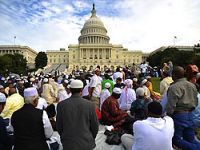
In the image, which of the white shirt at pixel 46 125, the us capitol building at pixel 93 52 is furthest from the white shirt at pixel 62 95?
the us capitol building at pixel 93 52

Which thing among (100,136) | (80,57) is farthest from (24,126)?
(80,57)

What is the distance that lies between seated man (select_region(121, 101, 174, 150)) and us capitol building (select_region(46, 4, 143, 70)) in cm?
11486

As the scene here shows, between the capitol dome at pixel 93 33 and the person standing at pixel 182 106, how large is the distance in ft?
411

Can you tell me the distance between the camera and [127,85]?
11.6 m

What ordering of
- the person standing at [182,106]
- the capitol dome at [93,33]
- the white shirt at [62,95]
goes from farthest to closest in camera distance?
the capitol dome at [93,33], the white shirt at [62,95], the person standing at [182,106]

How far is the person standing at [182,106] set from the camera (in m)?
7.01

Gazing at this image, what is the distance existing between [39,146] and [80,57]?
12322cm

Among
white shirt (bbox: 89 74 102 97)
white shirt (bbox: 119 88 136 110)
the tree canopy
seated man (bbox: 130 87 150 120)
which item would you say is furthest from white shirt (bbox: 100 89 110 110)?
the tree canopy

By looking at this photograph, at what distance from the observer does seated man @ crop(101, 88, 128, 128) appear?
9680mm

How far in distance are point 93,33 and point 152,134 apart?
128m

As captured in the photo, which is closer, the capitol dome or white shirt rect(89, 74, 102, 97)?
white shirt rect(89, 74, 102, 97)

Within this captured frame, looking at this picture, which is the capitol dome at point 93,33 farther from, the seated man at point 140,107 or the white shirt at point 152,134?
the white shirt at point 152,134

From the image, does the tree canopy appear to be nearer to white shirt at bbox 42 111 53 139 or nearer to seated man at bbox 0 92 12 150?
seated man at bbox 0 92 12 150

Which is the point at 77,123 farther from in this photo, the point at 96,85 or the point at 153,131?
the point at 96,85
